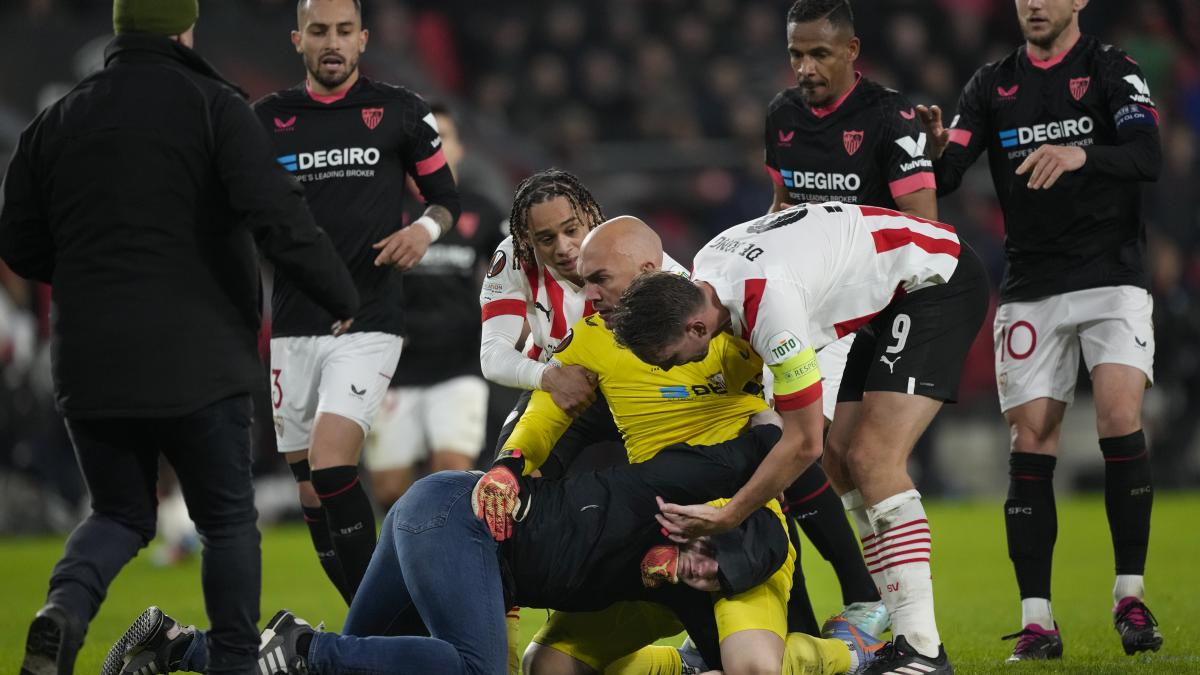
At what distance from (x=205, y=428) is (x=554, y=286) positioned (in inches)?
71.1

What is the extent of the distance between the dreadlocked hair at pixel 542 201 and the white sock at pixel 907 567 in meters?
1.48

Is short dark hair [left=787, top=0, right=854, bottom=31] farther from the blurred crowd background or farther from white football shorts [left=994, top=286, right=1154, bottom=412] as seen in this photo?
the blurred crowd background

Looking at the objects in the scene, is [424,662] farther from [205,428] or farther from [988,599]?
[988,599]

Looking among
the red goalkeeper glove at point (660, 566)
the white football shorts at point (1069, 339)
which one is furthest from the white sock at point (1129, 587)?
the red goalkeeper glove at point (660, 566)

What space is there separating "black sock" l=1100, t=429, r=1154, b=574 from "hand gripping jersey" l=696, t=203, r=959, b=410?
1181 millimetres

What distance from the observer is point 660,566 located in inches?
163

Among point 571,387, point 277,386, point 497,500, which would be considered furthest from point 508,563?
point 277,386

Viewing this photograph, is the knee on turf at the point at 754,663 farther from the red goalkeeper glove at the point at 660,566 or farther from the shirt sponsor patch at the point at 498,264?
the shirt sponsor patch at the point at 498,264

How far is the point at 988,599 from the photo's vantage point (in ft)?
24.3

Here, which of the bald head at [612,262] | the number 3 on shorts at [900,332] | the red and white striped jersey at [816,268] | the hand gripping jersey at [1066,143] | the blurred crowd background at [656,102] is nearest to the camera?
the red and white striped jersey at [816,268]

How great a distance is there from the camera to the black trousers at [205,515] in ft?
12.8

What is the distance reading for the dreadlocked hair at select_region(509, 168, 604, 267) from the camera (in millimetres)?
5203

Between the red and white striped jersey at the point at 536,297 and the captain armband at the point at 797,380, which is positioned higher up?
the red and white striped jersey at the point at 536,297

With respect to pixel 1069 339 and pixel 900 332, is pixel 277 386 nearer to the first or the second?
pixel 900 332
